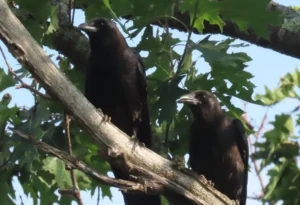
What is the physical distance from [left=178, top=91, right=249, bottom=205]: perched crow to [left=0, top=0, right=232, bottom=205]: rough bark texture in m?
1.42

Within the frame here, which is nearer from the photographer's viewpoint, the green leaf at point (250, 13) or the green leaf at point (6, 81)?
the green leaf at point (250, 13)

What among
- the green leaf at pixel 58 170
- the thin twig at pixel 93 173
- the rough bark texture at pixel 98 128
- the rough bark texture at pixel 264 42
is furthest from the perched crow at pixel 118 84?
the thin twig at pixel 93 173

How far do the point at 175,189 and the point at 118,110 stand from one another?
1.25m

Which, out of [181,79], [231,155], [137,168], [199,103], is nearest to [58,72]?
[137,168]

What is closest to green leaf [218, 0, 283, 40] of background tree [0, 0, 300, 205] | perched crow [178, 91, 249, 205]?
background tree [0, 0, 300, 205]

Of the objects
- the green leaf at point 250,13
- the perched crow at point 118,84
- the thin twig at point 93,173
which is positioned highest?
the green leaf at point 250,13

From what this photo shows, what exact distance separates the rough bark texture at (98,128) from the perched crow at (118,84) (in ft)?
3.02

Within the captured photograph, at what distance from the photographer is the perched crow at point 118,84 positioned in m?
4.79

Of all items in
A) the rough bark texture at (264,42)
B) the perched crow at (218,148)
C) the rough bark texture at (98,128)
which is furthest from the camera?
the perched crow at (218,148)

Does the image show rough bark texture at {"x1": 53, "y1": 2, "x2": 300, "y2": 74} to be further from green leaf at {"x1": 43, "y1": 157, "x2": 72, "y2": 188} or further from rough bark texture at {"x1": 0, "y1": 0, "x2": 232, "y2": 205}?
rough bark texture at {"x1": 0, "y1": 0, "x2": 232, "y2": 205}

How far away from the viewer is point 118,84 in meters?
4.92

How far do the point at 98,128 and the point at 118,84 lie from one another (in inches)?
53.8

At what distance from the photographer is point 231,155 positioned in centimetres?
543

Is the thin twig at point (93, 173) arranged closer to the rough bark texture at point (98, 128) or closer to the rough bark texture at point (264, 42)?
the rough bark texture at point (98, 128)
